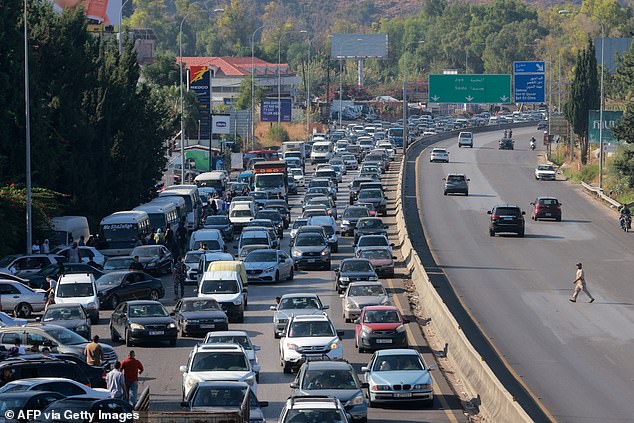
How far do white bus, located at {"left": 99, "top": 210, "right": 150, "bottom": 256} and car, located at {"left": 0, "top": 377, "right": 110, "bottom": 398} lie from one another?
2785 cm

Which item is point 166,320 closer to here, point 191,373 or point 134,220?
point 191,373

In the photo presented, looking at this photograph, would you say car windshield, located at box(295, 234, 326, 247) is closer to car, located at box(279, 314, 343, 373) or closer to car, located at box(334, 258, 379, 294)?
car, located at box(334, 258, 379, 294)

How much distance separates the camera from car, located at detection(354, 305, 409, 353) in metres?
32.3

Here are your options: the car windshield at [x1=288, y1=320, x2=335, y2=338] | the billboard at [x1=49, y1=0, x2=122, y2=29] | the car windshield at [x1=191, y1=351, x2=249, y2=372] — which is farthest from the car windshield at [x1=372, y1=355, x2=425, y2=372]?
the billboard at [x1=49, y1=0, x2=122, y2=29]

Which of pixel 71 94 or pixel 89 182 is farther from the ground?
pixel 71 94

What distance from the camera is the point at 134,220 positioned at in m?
52.6

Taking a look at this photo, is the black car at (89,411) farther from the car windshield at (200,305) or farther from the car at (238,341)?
the car windshield at (200,305)

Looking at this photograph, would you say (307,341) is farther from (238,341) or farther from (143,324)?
(143,324)

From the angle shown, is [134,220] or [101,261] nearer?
[101,261]

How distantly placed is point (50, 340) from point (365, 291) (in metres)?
11.4

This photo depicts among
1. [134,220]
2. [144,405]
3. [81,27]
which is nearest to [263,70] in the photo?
[81,27]

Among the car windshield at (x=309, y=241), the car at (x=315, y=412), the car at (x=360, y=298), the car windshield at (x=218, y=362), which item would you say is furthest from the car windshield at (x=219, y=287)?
the car at (x=315, y=412)

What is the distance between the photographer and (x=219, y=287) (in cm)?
3912

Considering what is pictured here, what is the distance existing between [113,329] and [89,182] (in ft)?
91.1
